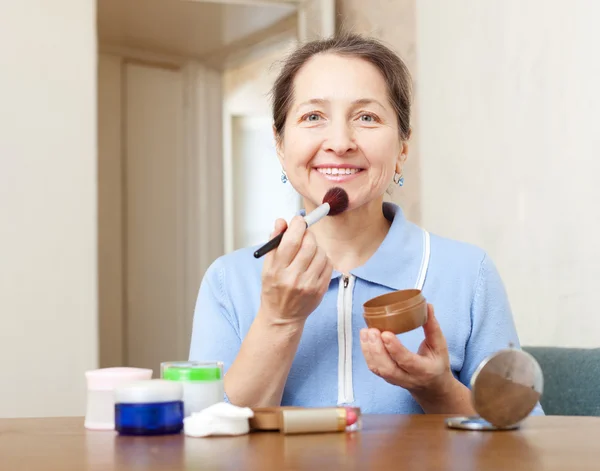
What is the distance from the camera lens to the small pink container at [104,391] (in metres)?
0.98

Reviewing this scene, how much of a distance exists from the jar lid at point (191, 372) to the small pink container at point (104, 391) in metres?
0.03

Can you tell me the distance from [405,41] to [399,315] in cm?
210

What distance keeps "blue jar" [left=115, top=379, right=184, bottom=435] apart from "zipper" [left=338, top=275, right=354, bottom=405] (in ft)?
1.40

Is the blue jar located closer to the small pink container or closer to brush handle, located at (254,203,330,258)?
the small pink container

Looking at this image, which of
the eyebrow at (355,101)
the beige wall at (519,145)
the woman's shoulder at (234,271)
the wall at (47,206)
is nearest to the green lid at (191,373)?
the woman's shoulder at (234,271)

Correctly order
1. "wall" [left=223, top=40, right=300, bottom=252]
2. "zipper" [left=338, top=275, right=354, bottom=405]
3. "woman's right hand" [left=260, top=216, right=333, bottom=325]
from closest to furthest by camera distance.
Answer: "woman's right hand" [left=260, top=216, right=333, bottom=325], "zipper" [left=338, top=275, right=354, bottom=405], "wall" [left=223, top=40, right=300, bottom=252]

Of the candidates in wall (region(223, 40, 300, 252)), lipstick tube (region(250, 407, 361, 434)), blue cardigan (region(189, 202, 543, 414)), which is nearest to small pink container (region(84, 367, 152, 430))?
lipstick tube (region(250, 407, 361, 434))

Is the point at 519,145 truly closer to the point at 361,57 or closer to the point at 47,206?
the point at 361,57

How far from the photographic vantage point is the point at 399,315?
3.36 feet

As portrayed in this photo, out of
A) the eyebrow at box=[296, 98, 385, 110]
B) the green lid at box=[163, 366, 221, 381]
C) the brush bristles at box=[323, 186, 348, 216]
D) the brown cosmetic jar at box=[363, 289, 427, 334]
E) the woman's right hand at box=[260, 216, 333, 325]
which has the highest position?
the eyebrow at box=[296, 98, 385, 110]

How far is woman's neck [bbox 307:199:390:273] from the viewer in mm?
1446

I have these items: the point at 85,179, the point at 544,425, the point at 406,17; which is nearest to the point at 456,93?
the point at 406,17

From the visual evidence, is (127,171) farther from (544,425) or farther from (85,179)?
(544,425)

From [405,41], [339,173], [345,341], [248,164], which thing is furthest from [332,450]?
[248,164]
